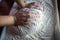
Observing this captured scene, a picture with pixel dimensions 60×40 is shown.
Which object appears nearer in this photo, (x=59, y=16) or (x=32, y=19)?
(x=32, y=19)

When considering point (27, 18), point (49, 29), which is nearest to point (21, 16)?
point (27, 18)

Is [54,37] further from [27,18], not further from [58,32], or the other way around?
[27,18]

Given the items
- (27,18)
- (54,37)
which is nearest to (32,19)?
(27,18)

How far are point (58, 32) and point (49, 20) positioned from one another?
8 cm

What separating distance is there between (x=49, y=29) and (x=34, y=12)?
104 millimetres

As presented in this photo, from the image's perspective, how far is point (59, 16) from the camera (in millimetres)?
646

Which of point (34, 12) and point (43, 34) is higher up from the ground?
point (34, 12)

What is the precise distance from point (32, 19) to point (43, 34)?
8 cm

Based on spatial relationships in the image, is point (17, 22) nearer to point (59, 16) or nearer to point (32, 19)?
point (32, 19)

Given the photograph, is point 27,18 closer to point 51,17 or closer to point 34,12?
point 34,12

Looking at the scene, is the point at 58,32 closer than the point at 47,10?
Yes

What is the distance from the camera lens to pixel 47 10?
25.5 inches

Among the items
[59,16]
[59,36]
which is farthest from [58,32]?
[59,16]

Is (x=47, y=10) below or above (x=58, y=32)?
above
